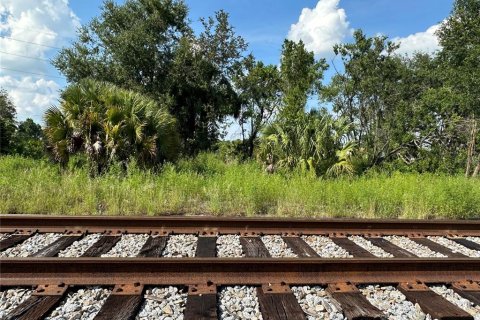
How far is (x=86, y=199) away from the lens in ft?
21.0

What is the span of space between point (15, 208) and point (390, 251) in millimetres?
6160

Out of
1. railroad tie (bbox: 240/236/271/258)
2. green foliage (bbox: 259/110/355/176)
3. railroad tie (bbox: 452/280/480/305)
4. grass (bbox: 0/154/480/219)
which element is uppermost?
green foliage (bbox: 259/110/355/176)

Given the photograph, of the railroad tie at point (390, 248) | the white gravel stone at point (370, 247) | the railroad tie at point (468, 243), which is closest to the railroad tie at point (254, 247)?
the white gravel stone at point (370, 247)

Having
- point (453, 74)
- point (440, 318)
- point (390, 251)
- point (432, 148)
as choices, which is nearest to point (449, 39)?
point (453, 74)

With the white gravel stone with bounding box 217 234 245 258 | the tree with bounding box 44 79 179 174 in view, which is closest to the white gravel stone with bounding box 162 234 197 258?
the white gravel stone with bounding box 217 234 245 258

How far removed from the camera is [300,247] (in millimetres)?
4609

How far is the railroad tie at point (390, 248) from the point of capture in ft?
14.7

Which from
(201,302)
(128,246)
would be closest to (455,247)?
(201,302)

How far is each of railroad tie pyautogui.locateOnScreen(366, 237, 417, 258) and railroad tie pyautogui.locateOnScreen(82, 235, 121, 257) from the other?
3598mm

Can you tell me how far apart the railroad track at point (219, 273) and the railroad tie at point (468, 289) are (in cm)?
2

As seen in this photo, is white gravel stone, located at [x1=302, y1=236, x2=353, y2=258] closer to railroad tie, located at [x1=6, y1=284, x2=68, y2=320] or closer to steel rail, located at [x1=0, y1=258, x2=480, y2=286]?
steel rail, located at [x1=0, y1=258, x2=480, y2=286]

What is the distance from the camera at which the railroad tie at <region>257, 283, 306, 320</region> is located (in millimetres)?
2764

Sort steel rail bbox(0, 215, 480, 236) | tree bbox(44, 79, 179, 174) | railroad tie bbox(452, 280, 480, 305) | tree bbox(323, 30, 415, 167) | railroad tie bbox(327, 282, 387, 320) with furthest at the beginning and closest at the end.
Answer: tree bbox(323, 30, 415, 167), tree bbox(44, 79, 179, 174), steel rail bbox(0, 215, 480, 236), railroad tie bbox(452, 280, 480, 305), railroad tie bbox(327, 282, 387, 320)

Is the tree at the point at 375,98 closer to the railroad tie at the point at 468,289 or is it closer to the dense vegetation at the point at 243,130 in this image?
the dense vegetation at the point at 243,130
